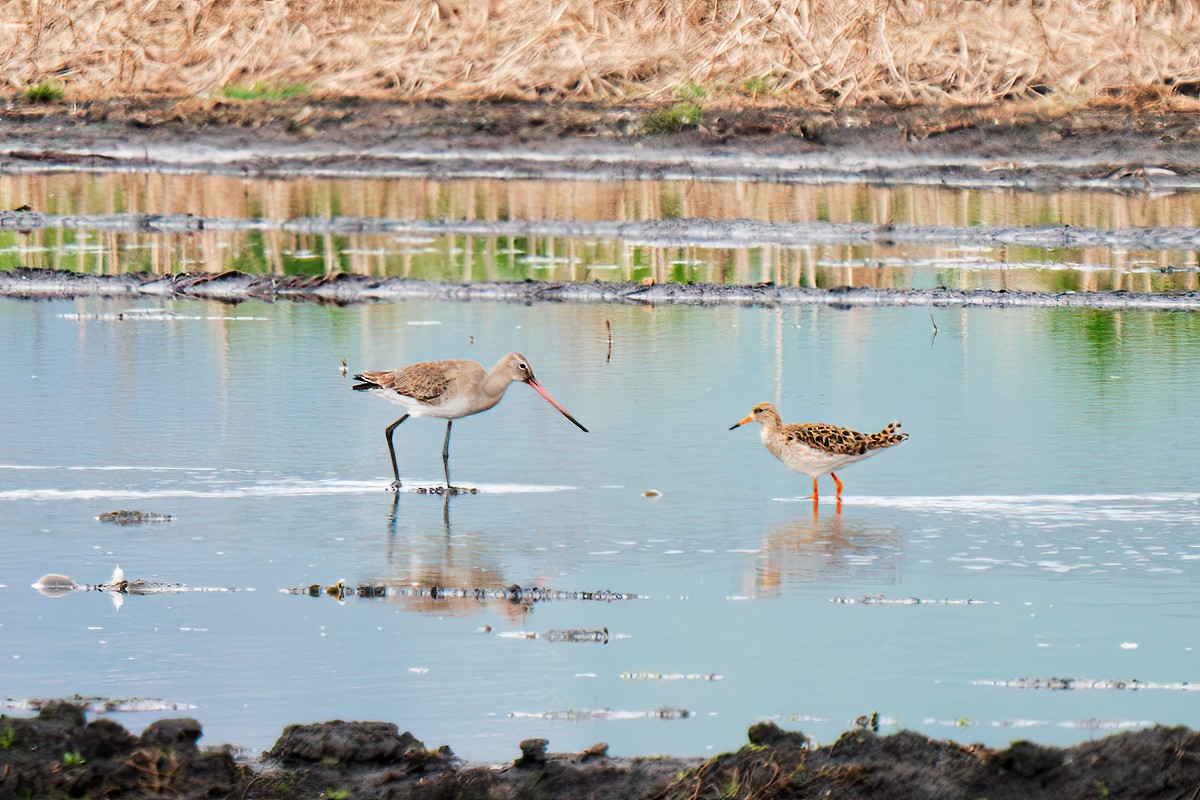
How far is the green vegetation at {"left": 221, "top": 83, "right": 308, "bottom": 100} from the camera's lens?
3512 cm

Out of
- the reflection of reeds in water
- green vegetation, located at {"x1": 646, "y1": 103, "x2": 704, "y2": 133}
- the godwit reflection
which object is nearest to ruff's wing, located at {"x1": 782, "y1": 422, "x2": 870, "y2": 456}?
the godwit reflection

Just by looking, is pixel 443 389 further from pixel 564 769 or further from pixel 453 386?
pixel 564 769

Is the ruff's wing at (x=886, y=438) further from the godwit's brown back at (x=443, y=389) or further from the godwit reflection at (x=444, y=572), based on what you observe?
the godwit reflection at (x=444, y=572)

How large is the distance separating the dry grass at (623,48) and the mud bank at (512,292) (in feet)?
47.6

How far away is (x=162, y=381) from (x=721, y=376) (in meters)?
3.75

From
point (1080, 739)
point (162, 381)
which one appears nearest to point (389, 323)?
point (162, 381)

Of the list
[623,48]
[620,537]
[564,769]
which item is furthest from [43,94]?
[564,769]

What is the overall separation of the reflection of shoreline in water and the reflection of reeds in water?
9610 millimetres

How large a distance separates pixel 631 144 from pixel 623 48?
4749mm

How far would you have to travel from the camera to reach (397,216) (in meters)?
25.0

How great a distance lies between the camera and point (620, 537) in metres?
9.50

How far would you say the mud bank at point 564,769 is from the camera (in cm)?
566

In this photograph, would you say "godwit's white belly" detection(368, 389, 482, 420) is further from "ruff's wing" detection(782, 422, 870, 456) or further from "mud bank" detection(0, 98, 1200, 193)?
"mud bank" detection(0, 98, 1200, 193)

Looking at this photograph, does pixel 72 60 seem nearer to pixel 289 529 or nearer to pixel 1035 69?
pixel 1035 69
